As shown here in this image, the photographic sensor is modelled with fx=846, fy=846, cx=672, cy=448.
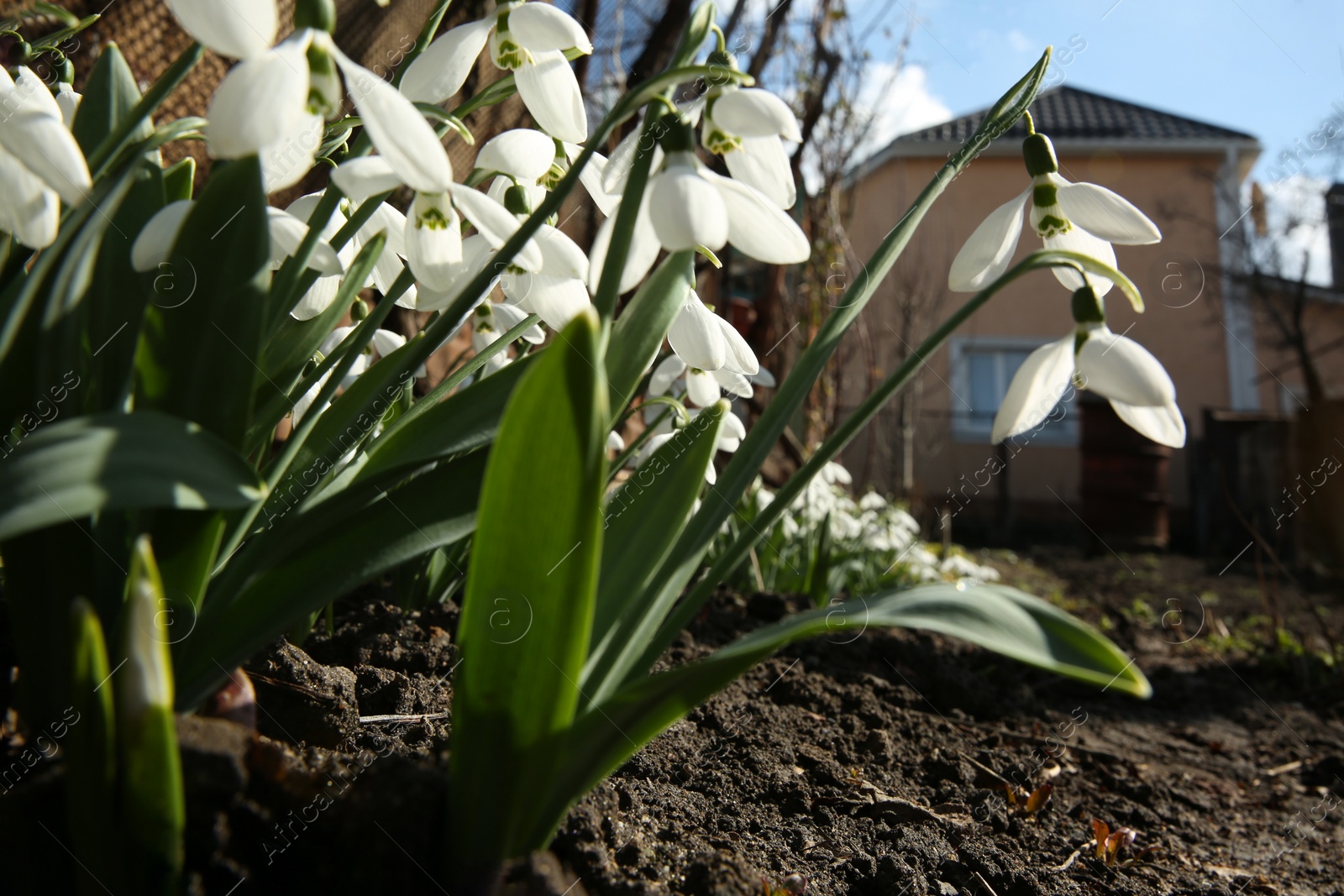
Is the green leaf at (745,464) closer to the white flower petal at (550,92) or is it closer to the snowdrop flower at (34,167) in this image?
the white flower petal at (550,92)

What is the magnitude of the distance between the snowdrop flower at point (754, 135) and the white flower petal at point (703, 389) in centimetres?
37

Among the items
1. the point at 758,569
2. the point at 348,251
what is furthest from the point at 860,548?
the point at 348,251

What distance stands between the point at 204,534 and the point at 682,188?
1.70ft

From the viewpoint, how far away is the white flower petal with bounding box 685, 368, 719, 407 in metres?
1.17

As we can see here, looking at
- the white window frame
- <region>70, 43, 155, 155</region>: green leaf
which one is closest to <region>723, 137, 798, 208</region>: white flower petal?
<region>70, 43, 155, 155</region>: green leaf

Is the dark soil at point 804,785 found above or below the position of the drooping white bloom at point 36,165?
below

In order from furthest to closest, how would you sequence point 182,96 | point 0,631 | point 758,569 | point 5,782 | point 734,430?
point 758,569, point 182,96, point 734,430, point 0,631, point 5,782

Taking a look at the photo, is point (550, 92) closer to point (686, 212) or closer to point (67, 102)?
point (686, 212)

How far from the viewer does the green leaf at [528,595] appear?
2.02 feet

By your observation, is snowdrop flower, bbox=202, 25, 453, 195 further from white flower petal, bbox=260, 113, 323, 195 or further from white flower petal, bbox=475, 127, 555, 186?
white flower petal, bbox=475, 127, 555, 186

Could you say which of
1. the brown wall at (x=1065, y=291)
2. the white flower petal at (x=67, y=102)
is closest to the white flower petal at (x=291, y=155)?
the white flower petal at (x=67, y=102)

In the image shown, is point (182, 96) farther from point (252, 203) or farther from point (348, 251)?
point (252, 203)

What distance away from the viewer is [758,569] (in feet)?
9.16

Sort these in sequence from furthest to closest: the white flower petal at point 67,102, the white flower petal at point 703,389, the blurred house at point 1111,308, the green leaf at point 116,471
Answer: the blurred house at point 1111,308 < the white flower petal at point 703,389 < the white flower petal at point 67,102 < the green leaf at point 116,471
